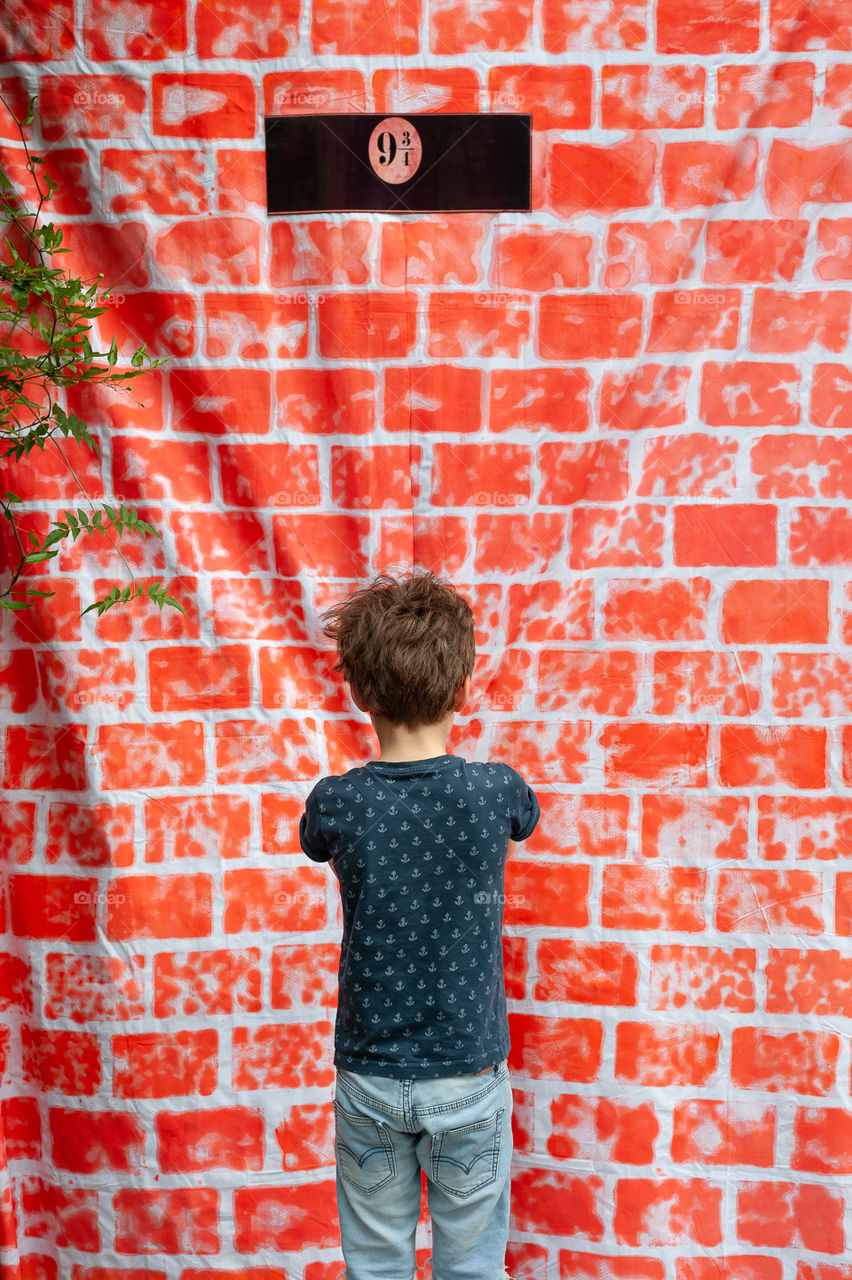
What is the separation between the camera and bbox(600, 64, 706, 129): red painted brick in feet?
5.00

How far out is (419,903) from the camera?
1190 mm

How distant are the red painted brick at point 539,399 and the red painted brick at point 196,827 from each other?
0.76 m

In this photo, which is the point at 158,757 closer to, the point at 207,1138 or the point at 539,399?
the point at 207,1138

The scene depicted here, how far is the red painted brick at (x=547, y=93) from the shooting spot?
153 centimetres

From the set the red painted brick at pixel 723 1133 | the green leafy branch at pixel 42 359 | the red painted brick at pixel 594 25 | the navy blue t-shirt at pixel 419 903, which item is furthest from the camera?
the red painted brick at pixel 723 1133

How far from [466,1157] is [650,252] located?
1.30 metres

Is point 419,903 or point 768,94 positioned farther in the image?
point 768,94

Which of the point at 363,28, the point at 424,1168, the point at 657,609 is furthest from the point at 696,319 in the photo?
the point at 424,1168

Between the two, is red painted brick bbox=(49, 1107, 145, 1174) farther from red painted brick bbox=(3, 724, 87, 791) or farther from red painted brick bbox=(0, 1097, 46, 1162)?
red painted brick bbox=(3, 724, 87, 791)

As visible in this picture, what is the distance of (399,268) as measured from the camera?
157 cm

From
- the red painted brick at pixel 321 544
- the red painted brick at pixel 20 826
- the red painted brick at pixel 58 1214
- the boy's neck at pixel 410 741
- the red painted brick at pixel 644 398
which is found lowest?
the red painted brick at pixel 58 1214

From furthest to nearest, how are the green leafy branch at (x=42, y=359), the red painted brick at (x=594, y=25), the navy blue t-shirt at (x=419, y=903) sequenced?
the red painted brick at (x=594, y=25)
the green leafy branch at (x=42, y=359)
the navy blue t-shirt at (x=419, y=903)

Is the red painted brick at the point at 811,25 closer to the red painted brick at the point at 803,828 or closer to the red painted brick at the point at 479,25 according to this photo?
the red painted brick at the point at 479,25

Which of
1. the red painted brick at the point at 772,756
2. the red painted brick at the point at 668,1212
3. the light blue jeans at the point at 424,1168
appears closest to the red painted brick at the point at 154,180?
the red painted brick at the point at 772,756
